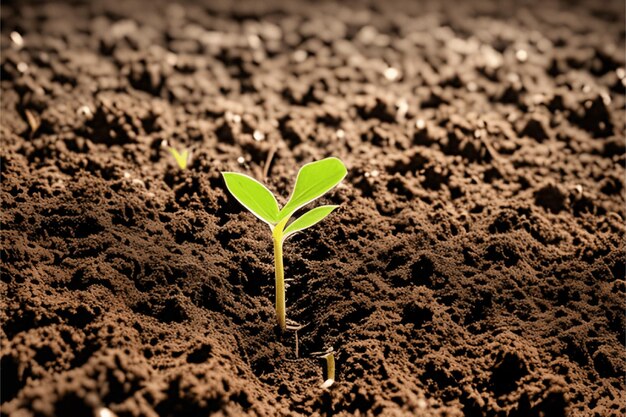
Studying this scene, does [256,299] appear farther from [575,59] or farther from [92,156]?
[575,59]

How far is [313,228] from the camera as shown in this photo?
1.44 metres

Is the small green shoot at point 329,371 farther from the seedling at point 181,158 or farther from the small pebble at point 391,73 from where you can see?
the small pebble at point 391,73

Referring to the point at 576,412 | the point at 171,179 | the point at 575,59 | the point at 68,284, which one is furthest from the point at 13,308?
the point at 575,59

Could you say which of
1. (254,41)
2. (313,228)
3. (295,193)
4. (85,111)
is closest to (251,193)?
(295,193)

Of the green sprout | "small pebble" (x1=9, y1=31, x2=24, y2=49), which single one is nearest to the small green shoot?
the green sprout

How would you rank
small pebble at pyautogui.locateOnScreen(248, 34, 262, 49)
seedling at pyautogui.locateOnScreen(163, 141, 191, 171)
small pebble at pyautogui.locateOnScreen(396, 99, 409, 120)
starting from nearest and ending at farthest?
seedling at pyautogui.locateOnScreen(163, 141, 191, 171), small pebble at pyautogui.locateOnScreen(396, 99, 409, 120), small pebble at pyautogui.locateOnScreen(248, 34, 262, 49)

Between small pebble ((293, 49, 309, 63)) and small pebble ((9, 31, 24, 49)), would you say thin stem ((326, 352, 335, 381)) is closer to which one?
small pebble ((293, 49, 309, 63))

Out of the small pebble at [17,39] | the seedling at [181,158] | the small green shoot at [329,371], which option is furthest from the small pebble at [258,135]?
the small pebble at [17,39]

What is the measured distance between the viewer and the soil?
109 centimetres

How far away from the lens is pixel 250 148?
170 centimetres

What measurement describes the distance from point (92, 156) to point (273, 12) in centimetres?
115

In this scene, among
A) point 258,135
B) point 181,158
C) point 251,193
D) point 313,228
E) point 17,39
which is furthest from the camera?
point 17,39

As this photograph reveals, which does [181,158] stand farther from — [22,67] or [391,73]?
[391,73]

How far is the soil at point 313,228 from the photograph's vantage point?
1087 millimetres
